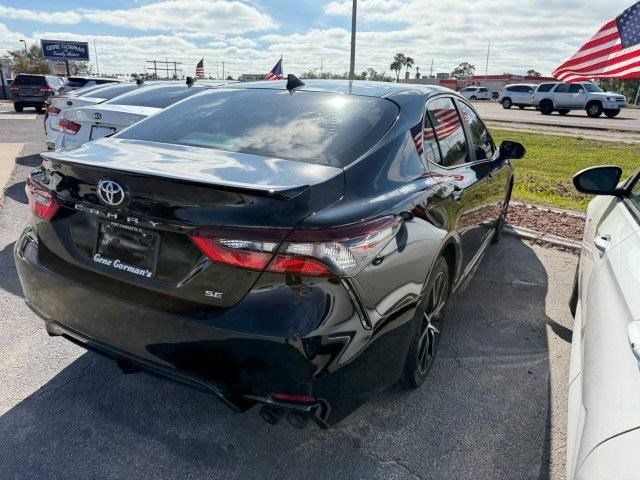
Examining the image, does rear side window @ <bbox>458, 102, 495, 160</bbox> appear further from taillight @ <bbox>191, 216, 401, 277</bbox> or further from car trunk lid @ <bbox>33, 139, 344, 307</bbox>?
taillight @ <bbox>191, 216, 401, 277</bbox>

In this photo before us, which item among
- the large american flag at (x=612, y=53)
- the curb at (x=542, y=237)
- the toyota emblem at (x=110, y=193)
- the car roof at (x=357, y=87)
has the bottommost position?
the curb at (x=542, y=237)

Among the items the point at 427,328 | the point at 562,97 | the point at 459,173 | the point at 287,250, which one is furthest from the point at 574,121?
the point at 287,250

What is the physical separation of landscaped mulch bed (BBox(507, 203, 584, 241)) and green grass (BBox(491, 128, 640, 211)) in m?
0.54

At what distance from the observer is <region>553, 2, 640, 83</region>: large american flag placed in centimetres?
544

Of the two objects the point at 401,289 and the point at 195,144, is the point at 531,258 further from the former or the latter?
the point at 195,144

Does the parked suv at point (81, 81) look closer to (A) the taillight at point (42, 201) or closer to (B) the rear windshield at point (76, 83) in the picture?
(B) the rear windshield at point (76, 83)

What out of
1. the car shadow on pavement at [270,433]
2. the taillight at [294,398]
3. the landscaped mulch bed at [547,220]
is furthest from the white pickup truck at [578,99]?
the taillight at [294,398]

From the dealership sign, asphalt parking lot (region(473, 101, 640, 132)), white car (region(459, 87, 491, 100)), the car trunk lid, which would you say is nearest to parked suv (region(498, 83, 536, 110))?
asphalt parking lot (region(473, 101, 640, 132))

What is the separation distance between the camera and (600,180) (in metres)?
3.04

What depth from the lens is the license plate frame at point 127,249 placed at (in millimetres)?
2072

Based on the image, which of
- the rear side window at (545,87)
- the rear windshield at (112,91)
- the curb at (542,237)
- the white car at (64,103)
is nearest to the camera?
the curb at (542,237)

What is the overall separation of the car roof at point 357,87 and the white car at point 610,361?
1421mm

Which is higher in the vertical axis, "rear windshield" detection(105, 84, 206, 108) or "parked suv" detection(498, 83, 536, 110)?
"rear windshield" detection(105, 84, 206, 108)

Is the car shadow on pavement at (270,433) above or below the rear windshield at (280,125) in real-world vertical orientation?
below
